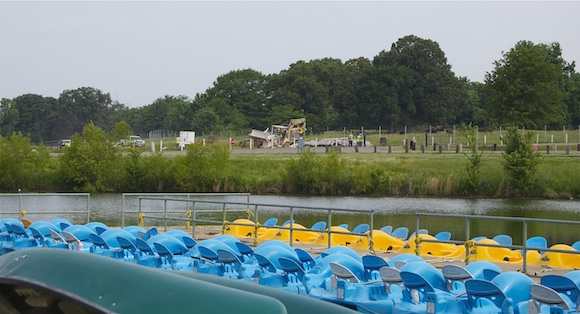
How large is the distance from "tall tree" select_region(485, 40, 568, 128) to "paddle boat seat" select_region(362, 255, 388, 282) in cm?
6625

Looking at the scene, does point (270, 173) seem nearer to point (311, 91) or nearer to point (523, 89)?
point (523, 89)

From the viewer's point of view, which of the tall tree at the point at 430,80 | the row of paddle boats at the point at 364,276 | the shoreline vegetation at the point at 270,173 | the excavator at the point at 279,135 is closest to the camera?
the row of paddle boats at the point at 364,276

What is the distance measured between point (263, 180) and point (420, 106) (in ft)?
179

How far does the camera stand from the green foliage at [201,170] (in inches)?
2330

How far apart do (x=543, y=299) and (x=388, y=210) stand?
31528mm

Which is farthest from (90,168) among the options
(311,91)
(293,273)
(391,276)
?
(311,91)

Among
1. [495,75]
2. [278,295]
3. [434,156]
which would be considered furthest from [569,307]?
[495,75]

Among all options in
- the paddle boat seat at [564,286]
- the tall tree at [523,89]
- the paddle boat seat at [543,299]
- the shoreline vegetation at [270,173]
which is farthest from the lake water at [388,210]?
the tall tree at [523,89]

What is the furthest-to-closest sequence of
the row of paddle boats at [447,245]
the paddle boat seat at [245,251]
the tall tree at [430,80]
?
1. the tall tree at [430,80]
2. the row of paddle boats at [447,245]
3. the paddle boat seat at [245,251]

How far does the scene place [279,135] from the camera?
3548 inches

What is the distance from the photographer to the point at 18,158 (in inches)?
2518

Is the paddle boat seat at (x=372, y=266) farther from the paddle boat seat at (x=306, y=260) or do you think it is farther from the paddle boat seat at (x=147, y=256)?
the paddle boat seat at (x=147, y=256)

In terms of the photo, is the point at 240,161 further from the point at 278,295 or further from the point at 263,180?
the point at 278,295

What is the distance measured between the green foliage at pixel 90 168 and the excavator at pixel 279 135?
2471 cm
